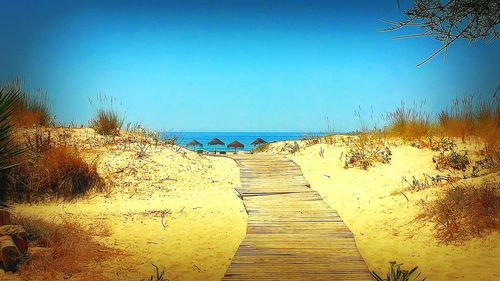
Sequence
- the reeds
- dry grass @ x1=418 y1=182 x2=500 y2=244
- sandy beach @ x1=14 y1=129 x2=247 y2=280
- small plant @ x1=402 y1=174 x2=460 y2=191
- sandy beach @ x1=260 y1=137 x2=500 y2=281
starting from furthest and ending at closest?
1. the reeds
2. small plant @ x1=402 y1=174 x2=460 y2=191
3. dry grass @ x1=418 y1=182 x2=500 y2=244
4. sandy beach @ x1=14 y1=129 x2=247 y2=280
5. sandy beach @ x1=260 y1=137 x2=500 y2=281

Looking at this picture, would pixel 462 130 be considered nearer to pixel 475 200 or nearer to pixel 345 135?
pixel 345 135

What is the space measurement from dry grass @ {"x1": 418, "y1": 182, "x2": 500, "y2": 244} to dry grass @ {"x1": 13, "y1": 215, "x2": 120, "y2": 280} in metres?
4.81

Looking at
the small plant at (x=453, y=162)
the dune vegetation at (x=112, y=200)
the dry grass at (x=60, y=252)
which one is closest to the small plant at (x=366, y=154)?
the small plant at (x=453, y=162)

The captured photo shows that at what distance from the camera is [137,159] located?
1089 cm

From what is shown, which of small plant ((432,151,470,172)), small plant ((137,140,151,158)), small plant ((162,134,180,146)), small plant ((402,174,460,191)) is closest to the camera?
small plant ((402,174,460,191))

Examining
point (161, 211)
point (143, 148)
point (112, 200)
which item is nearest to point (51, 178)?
point (112, 200)

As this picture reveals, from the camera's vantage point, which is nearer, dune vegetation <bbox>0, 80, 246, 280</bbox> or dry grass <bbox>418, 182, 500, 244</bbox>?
dune vegetation <bbox>0, 80, 246, 280</bbox>

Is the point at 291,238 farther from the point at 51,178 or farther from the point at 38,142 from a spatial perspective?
the point at 38,142

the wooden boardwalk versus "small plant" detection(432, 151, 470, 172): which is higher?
"small plant" detection(432, 151, 470, 172)

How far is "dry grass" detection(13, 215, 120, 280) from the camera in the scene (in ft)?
16.7

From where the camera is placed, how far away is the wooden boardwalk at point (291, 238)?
5230 millimetres

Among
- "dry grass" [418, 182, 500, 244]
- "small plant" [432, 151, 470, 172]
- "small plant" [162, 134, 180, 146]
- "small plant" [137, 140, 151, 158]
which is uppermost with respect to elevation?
"small plant" [162, 134, 180, 146]

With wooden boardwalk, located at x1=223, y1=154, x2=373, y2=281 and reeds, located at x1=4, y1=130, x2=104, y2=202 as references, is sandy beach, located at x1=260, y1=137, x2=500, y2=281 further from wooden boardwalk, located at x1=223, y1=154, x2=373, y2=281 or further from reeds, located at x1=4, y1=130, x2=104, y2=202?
reeds, located at x1=4, y1=130, x2=104, y2=202

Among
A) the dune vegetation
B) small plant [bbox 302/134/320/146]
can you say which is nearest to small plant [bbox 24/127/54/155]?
the dune vegetation
